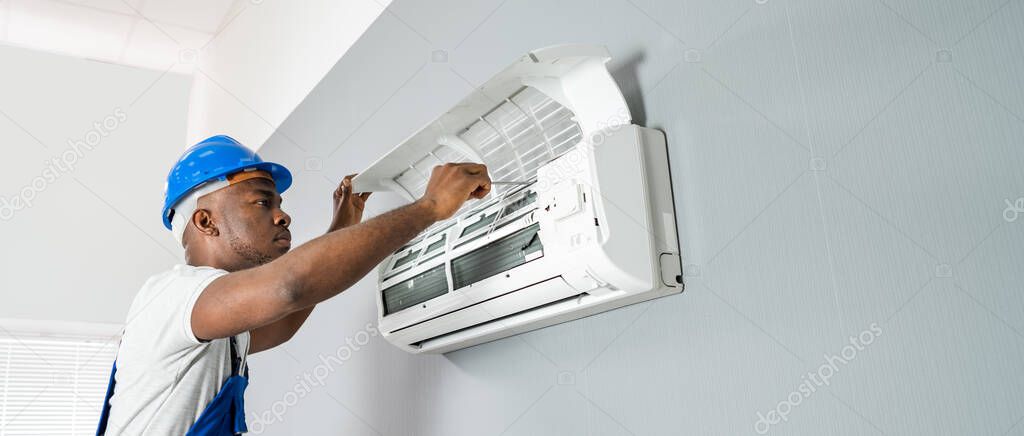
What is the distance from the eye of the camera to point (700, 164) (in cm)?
119

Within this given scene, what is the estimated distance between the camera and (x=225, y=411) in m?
1.41

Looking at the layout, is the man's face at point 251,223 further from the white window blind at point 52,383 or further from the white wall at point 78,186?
the white window blind at point 52,383

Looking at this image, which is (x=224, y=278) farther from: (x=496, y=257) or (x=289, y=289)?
(x=496, y=257)

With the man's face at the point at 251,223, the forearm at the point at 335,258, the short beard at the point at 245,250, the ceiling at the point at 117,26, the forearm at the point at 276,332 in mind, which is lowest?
the forearm at the point at 335,258

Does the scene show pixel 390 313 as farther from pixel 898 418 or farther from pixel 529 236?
pixel 898 418

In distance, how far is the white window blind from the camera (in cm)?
350

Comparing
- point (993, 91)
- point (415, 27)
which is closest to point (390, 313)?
point (415, 27)

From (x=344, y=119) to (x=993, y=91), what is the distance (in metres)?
1.80

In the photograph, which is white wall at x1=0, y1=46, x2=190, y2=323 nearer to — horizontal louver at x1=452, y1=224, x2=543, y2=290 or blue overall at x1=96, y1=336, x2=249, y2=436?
blue overall at x1=96, y1=336, x2=249, y2=436

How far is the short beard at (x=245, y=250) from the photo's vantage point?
60.4 inches

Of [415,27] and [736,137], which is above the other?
[415,27]

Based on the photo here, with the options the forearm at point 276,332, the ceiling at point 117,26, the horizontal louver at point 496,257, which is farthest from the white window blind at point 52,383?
the horizontal louver at point 496,257

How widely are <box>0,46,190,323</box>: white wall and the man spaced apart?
213 cm

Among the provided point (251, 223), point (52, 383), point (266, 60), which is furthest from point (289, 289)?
point (52, 383)
